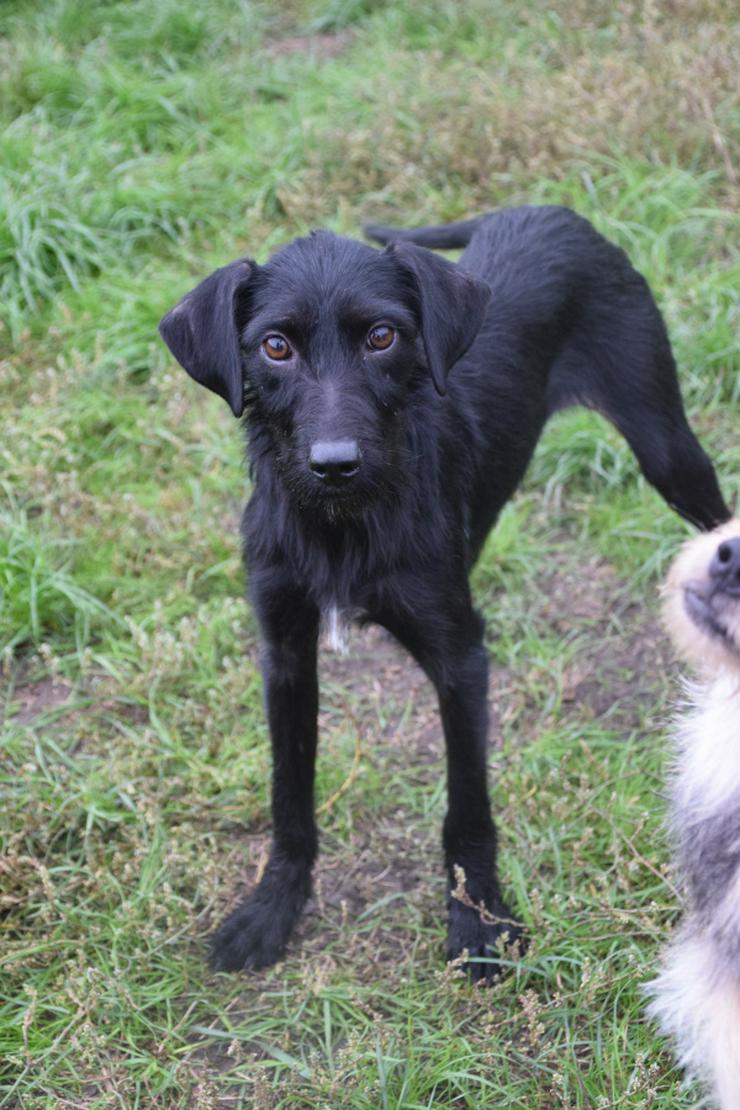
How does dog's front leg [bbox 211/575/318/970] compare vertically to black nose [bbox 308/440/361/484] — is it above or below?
below

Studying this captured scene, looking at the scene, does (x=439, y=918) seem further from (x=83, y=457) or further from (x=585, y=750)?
(x=83, y=457)

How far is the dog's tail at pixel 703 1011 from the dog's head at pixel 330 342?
1.16 metres

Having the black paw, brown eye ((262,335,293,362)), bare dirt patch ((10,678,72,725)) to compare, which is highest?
brown eye ((262,335,293,362))

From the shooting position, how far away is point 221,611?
4160 mm

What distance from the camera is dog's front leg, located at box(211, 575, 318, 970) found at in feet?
10.1

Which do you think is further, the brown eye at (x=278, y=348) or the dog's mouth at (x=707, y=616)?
the brown eye at (x=278, y=348)

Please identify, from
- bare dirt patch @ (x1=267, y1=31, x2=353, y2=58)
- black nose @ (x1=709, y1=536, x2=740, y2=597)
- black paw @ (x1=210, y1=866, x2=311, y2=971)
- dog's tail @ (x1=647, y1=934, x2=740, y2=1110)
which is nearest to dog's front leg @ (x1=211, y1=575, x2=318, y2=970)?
black paw @ (x1=210, y1=866, x2=311, y2=971)

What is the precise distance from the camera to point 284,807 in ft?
10.7

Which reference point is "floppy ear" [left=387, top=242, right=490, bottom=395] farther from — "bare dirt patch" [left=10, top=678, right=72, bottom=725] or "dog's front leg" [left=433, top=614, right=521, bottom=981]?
"bare dirt patch" [left=10, top=678, right=72, bottom=725]

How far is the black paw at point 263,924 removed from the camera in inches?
125

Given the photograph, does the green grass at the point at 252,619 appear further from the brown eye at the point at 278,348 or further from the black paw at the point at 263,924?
the brown eye at the point at 278,348

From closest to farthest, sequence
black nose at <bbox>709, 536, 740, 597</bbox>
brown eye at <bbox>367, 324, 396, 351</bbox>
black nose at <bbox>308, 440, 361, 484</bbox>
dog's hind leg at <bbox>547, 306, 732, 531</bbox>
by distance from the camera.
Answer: black nose at <bbox>709, 536, 740, 597</bbox> → black nose at <bbox>308, 440, 361, 484</bbox> → brown eye at <bbox>367, 324, 396, 351</bbox> → dog's hind leg at <bbox>547, 306, 732, 531</bbox>

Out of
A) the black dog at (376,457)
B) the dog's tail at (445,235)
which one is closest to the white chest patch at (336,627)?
the black dog at (376,457)

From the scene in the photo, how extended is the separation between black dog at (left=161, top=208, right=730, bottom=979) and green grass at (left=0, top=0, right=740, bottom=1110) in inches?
9.6
